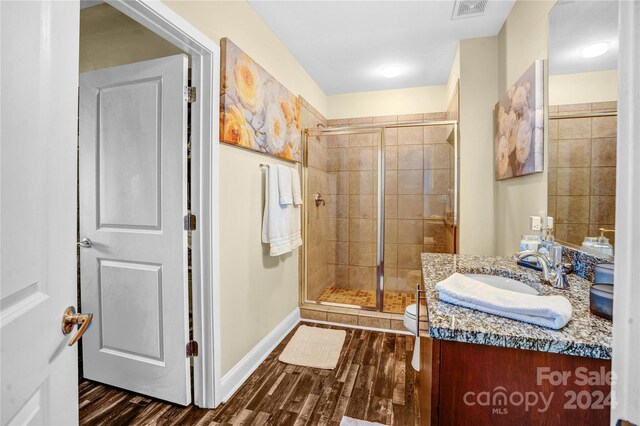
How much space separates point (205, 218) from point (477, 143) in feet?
7.00

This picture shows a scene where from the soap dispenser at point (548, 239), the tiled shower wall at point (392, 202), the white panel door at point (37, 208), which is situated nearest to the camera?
the white panel door at point (37, 208)

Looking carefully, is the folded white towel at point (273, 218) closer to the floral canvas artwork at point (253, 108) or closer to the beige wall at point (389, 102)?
the floral canvas artwork at point (253, 108)

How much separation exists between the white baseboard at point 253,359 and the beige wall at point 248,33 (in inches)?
76.5

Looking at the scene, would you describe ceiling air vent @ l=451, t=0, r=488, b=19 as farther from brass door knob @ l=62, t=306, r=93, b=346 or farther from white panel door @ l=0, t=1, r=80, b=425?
brass door knob @ l=62, t=306, r=93, b=346

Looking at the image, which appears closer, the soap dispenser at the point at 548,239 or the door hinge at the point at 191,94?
the soap dispenser at the point at 548,239

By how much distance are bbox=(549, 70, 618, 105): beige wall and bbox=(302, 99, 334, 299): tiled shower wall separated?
6.61 ft

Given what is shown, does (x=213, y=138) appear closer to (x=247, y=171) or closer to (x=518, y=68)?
(x=247, y=171)

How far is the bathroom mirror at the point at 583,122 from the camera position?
1.09 metres

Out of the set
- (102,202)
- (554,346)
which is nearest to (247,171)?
(102,202)

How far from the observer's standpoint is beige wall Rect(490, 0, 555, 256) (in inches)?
63.8

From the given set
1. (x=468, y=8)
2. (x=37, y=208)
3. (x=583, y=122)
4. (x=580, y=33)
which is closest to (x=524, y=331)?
(x=583, y=122)

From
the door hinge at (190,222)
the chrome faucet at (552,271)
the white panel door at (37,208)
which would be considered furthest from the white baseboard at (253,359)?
the chrome faucet at (552,271)

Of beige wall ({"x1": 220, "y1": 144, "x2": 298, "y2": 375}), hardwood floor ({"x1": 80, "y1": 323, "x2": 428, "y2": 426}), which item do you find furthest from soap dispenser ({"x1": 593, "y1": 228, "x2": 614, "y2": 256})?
beige wall ({"x1": 220, "y1": 144, "x2": 298, "y2": 375})

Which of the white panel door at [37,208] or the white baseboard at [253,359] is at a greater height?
the white panel door at [37,208]
